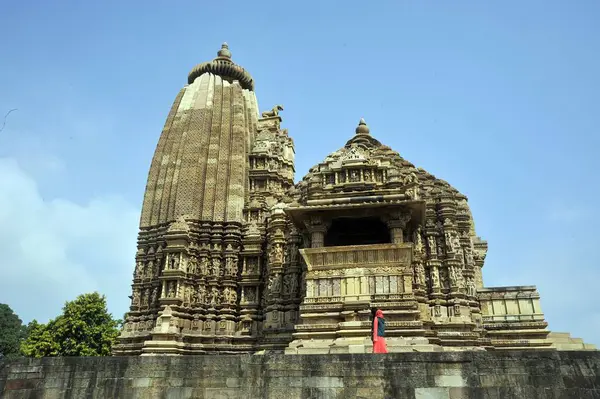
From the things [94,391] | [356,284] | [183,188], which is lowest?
[94,391]

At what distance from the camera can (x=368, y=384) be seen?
31.3 feet

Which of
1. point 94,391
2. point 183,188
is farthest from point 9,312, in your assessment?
point 94,391

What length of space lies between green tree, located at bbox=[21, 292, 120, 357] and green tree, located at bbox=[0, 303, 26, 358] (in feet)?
60.3

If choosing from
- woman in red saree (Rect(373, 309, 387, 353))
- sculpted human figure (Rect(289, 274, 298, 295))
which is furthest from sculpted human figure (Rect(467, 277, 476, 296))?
woman in red saree (Rect(373, 309, 387, 353))

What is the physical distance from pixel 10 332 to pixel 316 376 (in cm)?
5108

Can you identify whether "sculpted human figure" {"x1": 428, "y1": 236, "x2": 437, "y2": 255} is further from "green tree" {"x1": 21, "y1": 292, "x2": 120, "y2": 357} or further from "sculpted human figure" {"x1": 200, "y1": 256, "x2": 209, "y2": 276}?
"green tree" {"x1": 21, "y1": 292, "x2": 120, "y2": 357}

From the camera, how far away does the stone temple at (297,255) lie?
55.0ft

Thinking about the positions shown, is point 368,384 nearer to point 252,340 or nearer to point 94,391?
point 94,391

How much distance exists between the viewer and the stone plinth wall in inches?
362

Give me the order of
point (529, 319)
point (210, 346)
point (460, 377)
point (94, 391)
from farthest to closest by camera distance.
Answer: point (210, 346) → point (529, 319) → point (94, 391) → point (460, 377)

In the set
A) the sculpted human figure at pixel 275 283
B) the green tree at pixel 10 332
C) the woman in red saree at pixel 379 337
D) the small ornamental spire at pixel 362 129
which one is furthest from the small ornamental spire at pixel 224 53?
the green tree at pixel 10 332

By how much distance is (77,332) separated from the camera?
31.9 m

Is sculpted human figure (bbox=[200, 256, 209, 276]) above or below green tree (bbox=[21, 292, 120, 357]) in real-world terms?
above

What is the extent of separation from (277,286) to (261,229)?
4.02 m
